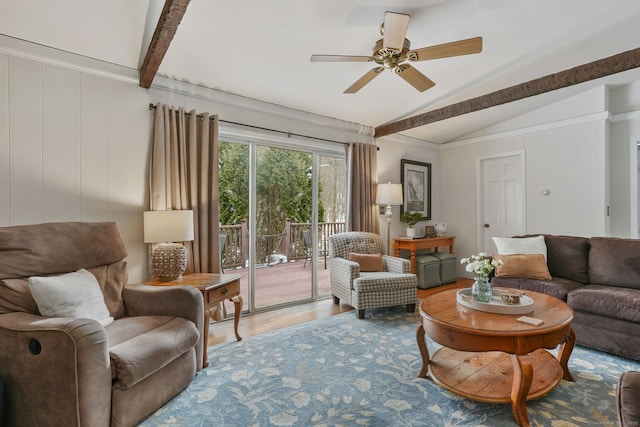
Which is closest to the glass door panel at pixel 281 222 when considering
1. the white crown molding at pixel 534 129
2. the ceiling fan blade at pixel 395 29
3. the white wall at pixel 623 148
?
the ceiling fan blade at pixel 395 29

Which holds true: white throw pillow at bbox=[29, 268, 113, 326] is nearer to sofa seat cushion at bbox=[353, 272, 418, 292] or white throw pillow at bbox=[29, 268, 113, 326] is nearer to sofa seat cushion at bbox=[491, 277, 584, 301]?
sofa seat cushion at bbox=[353, 272, 418, 292]

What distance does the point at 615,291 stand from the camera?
2707mm

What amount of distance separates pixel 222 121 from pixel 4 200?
75.0 inches

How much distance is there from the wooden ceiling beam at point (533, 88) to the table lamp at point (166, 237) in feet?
10.6

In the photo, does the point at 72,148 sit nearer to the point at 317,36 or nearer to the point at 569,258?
the point at 317,36

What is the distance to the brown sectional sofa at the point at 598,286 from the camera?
98.0 inches

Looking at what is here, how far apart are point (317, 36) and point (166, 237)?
212 centimetres

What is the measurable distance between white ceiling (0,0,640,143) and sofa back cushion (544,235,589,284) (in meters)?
1.91

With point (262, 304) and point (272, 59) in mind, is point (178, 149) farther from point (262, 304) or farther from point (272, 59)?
point (262, 304)

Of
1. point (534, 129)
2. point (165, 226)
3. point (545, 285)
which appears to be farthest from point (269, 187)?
point (534, 129)

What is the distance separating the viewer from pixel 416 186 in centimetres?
548

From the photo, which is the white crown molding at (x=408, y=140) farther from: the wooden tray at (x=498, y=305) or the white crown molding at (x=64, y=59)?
the white crown molding at (x=64, y=59)

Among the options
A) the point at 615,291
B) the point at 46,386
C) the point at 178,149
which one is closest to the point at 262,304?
the point at 178,149

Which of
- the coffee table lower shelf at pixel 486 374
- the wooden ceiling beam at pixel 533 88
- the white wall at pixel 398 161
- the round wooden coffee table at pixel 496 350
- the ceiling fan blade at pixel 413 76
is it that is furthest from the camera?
the white wall at pixel 398 161
